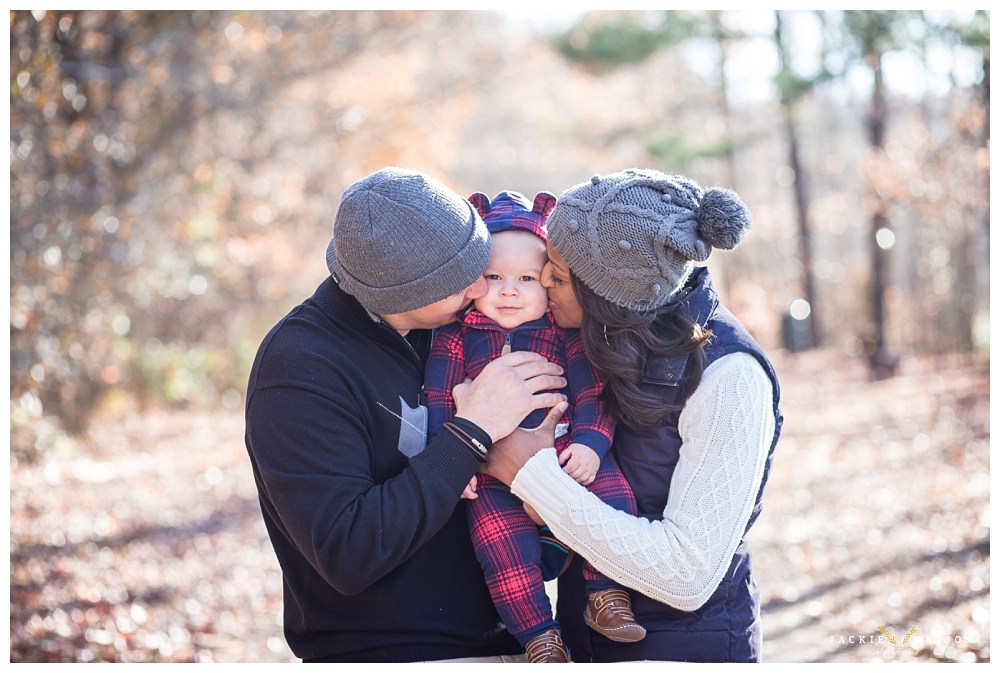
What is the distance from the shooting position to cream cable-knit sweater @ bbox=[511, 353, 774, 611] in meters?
2.45

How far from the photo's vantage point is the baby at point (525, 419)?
8.80 ft

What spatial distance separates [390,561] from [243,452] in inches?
450

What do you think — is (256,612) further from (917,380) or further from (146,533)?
(917,380)

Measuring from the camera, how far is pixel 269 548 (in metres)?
8.78

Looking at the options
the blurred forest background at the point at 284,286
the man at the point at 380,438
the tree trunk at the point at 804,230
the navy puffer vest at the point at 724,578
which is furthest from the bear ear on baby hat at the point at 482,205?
the tree trunk at the point at 804,230

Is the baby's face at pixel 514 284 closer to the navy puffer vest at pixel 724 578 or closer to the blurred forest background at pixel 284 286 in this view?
the navy puffer vest at pixel 724 578

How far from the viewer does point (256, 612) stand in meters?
7.14

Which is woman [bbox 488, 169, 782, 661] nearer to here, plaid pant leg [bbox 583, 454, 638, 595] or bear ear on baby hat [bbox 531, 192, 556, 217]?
plaid pant leg [bbox 583, 454, 638, 595]

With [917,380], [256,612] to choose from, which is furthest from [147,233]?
[917,380]

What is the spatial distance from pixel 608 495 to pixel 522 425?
32 centimetres

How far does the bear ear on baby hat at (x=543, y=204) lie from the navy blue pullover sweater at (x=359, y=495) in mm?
630

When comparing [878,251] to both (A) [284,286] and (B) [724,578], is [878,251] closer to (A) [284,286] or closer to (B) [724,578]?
(A) [284,286]

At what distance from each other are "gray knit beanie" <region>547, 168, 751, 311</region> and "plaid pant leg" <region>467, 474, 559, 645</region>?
0.64 meters

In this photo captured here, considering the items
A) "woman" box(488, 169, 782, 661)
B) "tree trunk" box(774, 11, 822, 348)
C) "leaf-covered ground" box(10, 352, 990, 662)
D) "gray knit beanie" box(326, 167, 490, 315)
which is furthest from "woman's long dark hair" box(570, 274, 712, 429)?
"tree trunk" box(774, 11, 822, 348)
